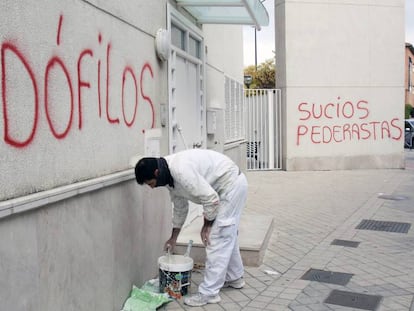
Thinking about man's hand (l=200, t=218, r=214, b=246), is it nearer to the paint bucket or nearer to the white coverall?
the white coverall

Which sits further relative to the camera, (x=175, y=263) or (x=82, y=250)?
(x=175, y=263)

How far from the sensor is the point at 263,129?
1520 cm

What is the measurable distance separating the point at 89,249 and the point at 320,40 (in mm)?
12397

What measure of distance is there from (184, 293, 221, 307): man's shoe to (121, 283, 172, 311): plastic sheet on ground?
0.61ft

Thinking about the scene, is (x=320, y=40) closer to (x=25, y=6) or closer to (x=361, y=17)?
(x=361, y=17)

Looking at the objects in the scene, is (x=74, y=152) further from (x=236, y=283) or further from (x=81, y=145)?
(x=236, y=283)

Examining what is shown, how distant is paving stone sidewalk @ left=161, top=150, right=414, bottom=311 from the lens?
4602mm

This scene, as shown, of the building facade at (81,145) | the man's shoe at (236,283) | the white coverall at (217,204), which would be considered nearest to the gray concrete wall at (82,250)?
the building facade at (81,145)

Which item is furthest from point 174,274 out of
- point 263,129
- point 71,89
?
point 263,129

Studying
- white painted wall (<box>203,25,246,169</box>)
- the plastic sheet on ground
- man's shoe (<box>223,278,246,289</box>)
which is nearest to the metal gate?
white painted wall (<box>203,25,246,169</box>)

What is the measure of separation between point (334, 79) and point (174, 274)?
1144 centimetres

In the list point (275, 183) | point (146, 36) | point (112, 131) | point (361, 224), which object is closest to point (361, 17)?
point (275, 183)

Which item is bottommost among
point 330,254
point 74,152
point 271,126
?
point 330,254

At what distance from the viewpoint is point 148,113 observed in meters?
5.12
